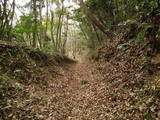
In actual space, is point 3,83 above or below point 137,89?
above

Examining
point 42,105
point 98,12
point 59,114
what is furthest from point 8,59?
point 98,12

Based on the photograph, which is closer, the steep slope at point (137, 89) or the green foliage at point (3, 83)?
the steep slope at point (137, 89)

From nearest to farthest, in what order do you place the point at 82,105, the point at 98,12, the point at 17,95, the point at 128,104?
the point at 128,104 < the point at 17,95 < the point at 82,105 < the point at 98,12

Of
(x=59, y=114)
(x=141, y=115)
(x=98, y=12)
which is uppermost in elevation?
(x=98, y=12)

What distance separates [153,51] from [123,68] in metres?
1.66

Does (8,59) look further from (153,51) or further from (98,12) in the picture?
(98,12)

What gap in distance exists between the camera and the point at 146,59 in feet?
19.7

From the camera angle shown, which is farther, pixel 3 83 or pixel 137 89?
pixel 3 83

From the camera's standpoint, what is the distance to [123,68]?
23.5 feet

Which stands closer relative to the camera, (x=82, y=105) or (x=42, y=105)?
(x=42, y=105)

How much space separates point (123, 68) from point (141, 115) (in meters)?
3.45

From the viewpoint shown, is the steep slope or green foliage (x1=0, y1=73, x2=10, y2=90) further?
green foliage (x1=0, y1=73, x2=10, y2=90)

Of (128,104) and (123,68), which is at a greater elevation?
(123,68)

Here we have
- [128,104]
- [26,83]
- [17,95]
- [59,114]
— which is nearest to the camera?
[128,104]
